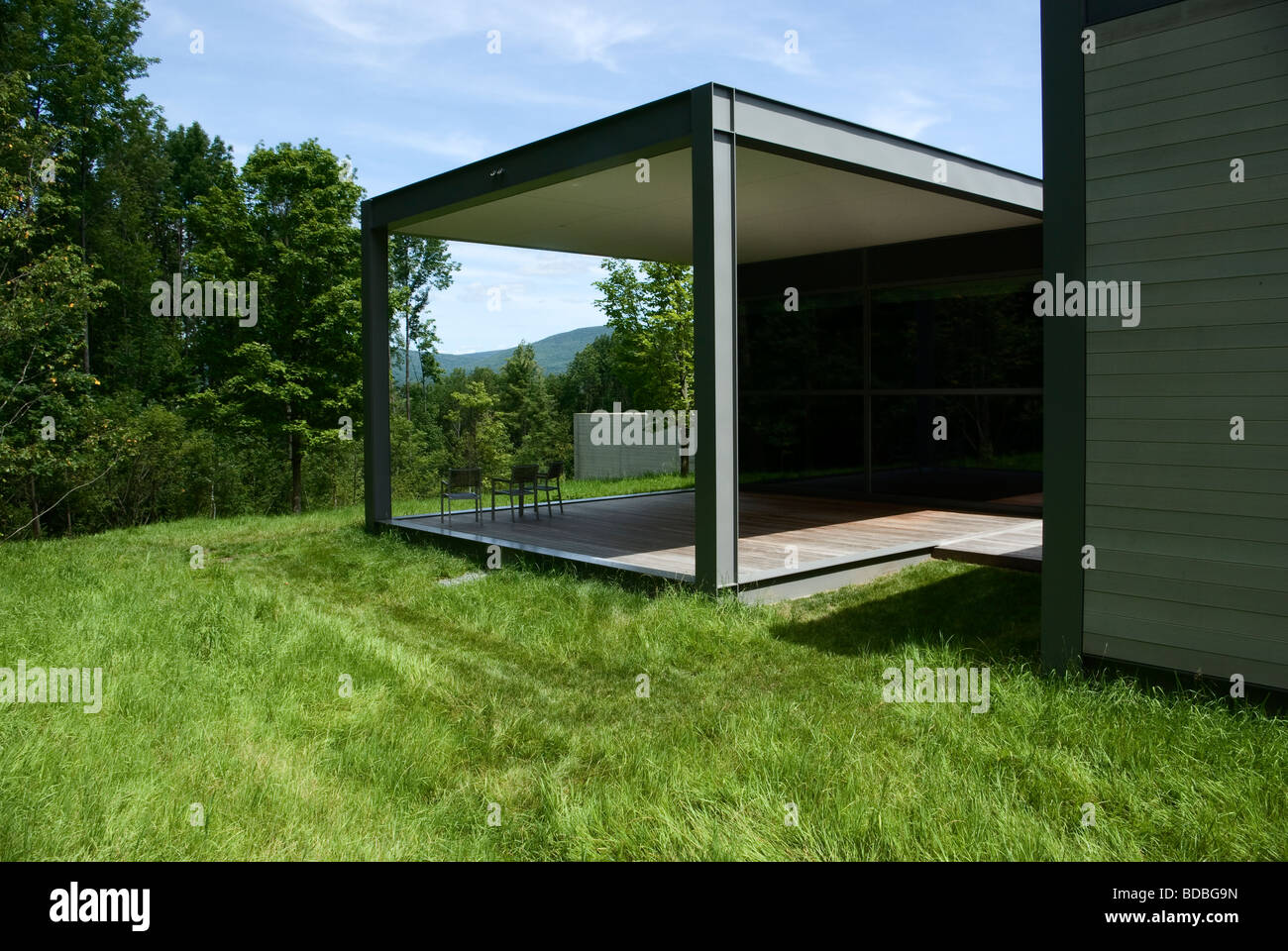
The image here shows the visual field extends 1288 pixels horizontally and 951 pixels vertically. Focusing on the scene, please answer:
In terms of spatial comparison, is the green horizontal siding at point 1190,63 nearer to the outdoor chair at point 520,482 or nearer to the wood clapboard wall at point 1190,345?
the wood clapboard wall at point 1190,345

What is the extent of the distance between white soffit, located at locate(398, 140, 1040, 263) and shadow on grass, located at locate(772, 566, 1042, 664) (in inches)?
133

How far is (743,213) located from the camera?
29.8ft

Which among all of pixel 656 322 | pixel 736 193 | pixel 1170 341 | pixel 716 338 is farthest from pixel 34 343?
pixel 1170 341

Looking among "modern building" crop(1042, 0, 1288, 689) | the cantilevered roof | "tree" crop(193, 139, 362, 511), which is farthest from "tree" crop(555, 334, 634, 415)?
"modern building" crop(1042, 0, 1288, 689)

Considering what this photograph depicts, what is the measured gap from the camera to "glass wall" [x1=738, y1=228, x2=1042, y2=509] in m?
10.0

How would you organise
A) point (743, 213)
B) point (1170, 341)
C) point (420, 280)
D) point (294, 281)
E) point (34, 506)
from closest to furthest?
point (1170, 341) → point (743, 213) → point (34, 506) → point (294, 281) → point (420, 280)

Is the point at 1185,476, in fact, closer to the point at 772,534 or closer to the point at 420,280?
the point at 772,534

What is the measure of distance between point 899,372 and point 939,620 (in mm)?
5535

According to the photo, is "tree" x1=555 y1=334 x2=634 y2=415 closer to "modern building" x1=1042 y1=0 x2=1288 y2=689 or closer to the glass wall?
the glass wall

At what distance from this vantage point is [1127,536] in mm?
4383

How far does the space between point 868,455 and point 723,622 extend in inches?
244

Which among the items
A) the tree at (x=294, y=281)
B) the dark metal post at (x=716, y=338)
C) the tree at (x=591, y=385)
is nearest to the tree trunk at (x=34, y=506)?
the tree at (x=294, y=281)
